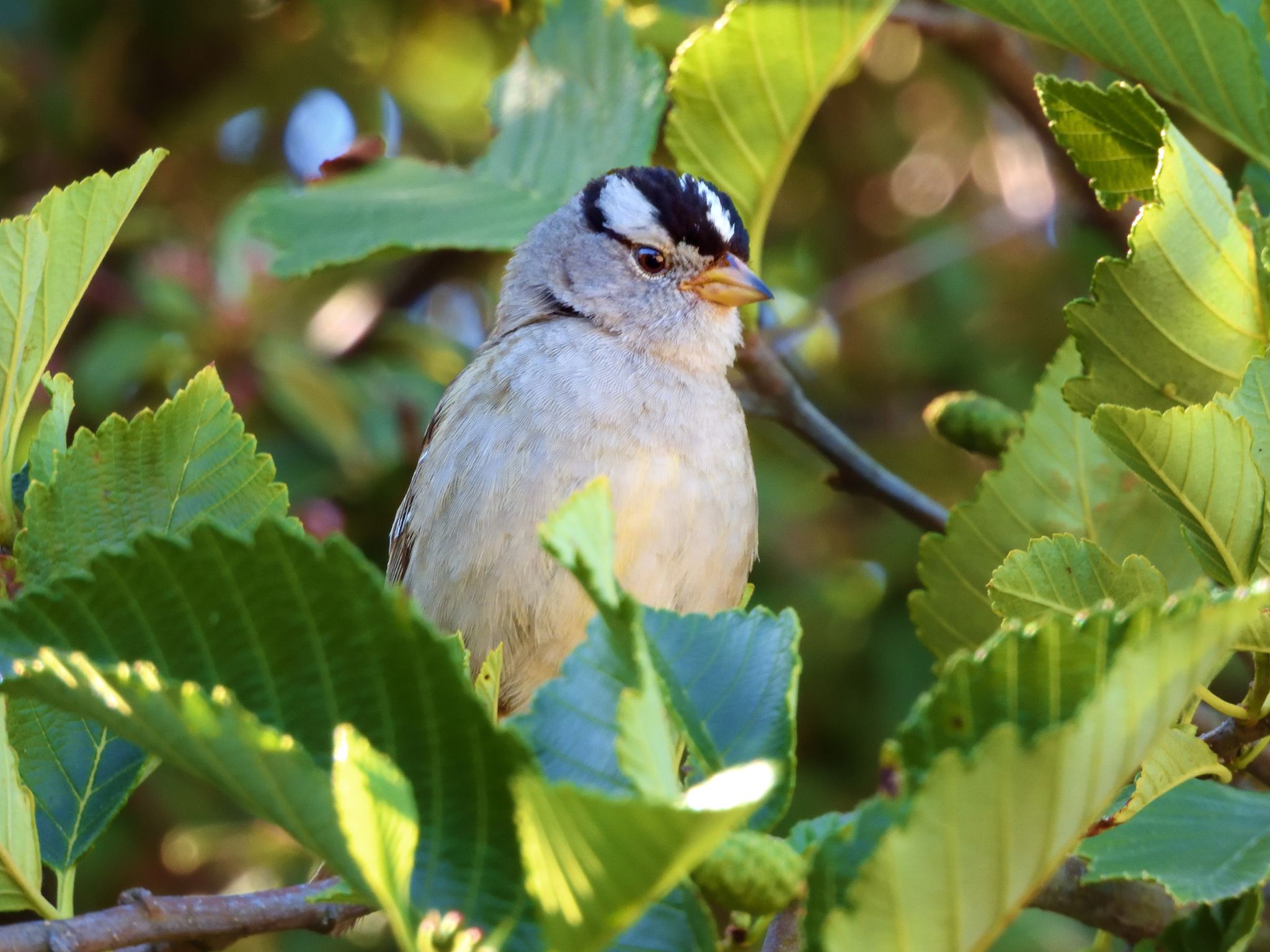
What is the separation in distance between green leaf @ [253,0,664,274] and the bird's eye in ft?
1.64

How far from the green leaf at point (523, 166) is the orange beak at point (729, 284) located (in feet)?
1.35

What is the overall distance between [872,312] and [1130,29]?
10.7 feet

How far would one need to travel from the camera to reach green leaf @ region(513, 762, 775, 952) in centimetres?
102

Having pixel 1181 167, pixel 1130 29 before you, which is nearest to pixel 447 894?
pixel 1181 167

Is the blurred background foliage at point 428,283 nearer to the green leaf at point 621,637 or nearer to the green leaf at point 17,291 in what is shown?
the green leaf at point 17,291

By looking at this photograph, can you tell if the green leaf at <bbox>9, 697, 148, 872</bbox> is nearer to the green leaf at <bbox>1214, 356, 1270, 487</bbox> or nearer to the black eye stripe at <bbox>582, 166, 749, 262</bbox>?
the green leaf at <bbox>1214, 356, 1270, 487</bbox>

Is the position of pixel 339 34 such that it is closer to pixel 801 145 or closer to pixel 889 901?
pixel 801 145

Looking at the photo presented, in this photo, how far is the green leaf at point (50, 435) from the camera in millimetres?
1907

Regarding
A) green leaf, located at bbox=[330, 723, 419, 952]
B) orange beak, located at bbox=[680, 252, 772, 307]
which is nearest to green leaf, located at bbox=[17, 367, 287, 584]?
green leaf, located at bbox=[330, 723, 419, 952]

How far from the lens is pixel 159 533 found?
132 centimetres

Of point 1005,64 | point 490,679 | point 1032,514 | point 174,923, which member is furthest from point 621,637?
point 1005,64

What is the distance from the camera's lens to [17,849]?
5.41ft

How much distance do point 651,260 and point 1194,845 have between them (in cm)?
244

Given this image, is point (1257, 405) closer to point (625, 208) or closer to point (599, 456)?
point (599, 456)
